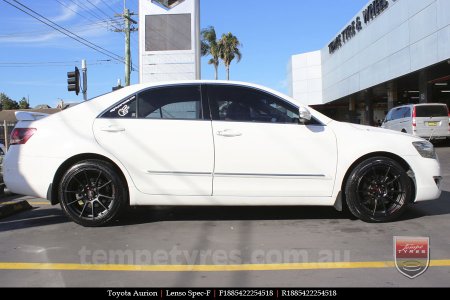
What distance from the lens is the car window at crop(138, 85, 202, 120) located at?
5.43 meters

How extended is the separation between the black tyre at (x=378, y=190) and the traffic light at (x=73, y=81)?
1214 centimetres

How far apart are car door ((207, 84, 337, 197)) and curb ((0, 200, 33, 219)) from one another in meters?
2.90

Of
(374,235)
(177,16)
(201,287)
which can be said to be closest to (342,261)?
(374,235)

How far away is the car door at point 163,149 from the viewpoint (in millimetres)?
5277

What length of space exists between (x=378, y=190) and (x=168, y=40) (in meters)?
9.58

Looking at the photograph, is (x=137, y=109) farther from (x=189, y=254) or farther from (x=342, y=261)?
(x=342, y=261)

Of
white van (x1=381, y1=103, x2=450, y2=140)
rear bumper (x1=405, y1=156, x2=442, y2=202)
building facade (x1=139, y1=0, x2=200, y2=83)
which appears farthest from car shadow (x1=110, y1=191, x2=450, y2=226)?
white van (x1=381, y1=103, x2=450, y2=140)

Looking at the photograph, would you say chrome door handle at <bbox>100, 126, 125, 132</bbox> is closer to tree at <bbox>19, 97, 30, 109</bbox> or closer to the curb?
the curb

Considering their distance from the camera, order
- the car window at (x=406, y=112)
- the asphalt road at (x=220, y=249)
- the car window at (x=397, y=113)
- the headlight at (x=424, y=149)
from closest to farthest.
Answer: the asphalt road at (x=220, y=249) < the headlight at (x=424, y=149) < the car window at (x=406, y=112) < the car window at (x=397, y=113)

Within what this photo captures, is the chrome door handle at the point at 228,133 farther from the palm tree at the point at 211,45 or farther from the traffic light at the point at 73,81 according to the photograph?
the palm tree at the point at 211,45

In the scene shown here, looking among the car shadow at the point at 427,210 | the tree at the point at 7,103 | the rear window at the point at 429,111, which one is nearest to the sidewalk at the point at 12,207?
the car shadow at the point at 427,210

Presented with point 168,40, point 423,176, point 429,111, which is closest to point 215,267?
point 423,176

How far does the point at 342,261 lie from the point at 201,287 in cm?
135

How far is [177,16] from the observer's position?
1381cm
